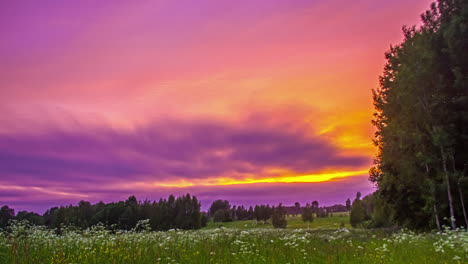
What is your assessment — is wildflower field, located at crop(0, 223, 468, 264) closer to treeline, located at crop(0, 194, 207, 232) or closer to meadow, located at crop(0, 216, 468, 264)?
meadow, located at crop(0, 216, 468, 264)

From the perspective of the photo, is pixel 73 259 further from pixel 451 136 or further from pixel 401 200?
pixel 401 200

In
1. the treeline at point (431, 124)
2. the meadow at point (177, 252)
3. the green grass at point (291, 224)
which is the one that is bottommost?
the green grass at point (291, 224)

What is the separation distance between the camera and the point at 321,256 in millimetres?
9883

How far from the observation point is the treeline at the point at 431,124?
25.5 metres

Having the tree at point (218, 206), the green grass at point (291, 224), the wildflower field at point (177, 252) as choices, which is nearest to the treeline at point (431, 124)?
the green grass at point (291, 224)

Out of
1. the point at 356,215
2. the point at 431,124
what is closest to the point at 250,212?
the point at 356,215

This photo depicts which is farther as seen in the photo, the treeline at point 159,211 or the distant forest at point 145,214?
the treeline at point 159,211

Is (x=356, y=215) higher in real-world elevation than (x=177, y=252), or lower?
lower

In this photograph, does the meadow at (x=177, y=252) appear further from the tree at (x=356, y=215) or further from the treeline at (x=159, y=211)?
the tree at (x=356, y=215)

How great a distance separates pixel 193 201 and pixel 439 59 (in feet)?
311

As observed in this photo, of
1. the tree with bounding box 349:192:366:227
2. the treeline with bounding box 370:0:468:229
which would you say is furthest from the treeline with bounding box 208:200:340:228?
the treeline with bounding box 370:0:468:229

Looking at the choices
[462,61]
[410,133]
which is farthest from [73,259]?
[462,61]

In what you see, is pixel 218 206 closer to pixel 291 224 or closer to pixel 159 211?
pixel 291 224

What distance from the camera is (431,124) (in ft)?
86.9
